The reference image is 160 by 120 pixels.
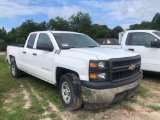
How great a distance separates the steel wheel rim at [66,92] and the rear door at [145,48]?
147 inches

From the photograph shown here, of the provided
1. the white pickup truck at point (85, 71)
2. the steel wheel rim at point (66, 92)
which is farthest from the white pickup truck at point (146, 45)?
the steel wheel rim at point (66, 92)

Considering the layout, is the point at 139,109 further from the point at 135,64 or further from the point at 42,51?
the point at 42,51

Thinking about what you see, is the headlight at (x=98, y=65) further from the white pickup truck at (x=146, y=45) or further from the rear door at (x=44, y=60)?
the white pickup truck at (x=146, y=45)

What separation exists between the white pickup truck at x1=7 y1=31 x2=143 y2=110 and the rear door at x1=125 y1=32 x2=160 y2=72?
91.0 inches

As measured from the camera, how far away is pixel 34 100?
17.8ft

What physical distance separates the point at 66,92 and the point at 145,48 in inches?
153

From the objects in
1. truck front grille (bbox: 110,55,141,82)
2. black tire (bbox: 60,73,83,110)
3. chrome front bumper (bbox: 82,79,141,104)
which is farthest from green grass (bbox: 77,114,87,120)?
Result: truck front grille (bbox: 110,55,141,82)

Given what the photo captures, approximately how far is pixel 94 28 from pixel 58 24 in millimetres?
13860

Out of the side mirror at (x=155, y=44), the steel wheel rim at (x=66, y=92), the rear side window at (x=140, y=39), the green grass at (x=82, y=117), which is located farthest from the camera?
the rear side window at (x=140, y=39)

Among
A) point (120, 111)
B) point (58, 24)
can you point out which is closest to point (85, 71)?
point (120, 111)

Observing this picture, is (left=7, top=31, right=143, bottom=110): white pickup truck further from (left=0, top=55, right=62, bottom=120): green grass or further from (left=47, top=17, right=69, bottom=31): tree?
(left=47, top=17, right=69, bottom=31): tree

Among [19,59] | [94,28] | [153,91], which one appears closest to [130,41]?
[153,91]

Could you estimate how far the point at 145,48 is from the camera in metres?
7.29

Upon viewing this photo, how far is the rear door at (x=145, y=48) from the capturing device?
276 inches
